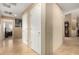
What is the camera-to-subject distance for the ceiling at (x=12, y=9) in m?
2.46

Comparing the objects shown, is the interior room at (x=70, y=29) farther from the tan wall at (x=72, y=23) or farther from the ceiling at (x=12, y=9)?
the ceiling at (x=12, y=9)

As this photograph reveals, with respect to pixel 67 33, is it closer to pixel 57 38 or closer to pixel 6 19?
pixel 57 38

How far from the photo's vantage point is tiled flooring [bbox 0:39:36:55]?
8.07ft

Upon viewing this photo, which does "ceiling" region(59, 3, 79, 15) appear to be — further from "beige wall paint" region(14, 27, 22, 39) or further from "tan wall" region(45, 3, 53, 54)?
"beige wall paint" region(14, 27, 22, 39)

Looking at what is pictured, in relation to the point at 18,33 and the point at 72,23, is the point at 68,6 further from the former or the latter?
the point at 18,33

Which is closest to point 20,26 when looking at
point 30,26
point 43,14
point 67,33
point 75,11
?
point 30,26

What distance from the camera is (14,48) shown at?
251 cm

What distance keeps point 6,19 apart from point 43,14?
0.67 metres

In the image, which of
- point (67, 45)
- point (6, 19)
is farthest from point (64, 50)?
point (6, 19)

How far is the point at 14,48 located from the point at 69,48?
1.00 meters

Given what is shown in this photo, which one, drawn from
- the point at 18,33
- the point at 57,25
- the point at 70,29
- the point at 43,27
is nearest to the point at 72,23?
the point at 70,29

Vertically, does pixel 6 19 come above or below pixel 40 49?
above
